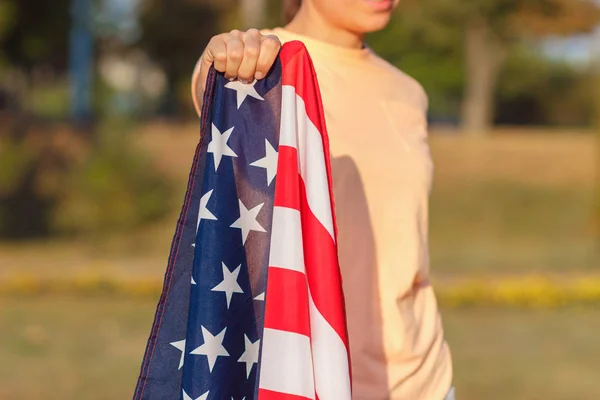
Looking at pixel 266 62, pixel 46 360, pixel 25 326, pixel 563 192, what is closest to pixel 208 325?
pixel 266 62

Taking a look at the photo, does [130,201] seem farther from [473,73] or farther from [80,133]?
[473,73]

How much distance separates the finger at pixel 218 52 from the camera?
→ 1.69 meters

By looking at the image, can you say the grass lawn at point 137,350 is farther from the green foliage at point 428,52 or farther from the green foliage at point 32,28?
the green foliage at point 428,52

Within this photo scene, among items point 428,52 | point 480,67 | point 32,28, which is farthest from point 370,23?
point 428,52

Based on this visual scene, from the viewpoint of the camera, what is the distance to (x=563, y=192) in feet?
59.5

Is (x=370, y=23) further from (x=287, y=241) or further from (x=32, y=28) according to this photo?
(x=32, y=28)

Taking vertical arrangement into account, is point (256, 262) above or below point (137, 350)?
above

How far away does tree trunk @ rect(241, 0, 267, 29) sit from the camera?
17.2m

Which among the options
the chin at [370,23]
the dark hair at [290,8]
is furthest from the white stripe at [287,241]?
the dark hair at [290,8]

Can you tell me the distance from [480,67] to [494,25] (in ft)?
3.27

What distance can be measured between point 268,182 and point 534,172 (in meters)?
17.6

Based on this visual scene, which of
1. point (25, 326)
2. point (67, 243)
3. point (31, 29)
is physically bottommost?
point (67, 243)

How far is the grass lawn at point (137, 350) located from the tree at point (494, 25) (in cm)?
1257

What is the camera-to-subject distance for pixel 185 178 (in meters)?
17.8
